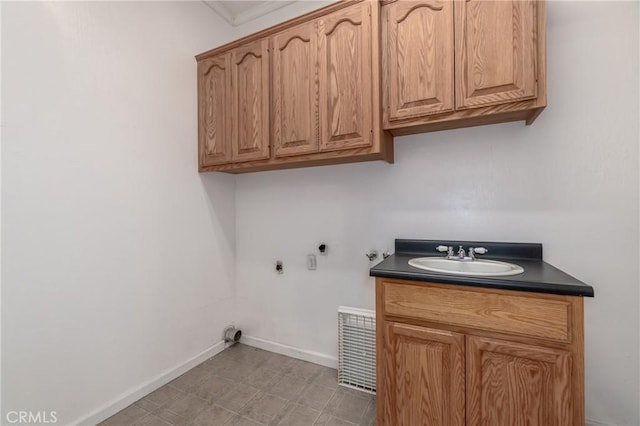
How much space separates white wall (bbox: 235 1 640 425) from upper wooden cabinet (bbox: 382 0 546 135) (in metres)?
0.23

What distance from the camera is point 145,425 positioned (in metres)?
1.49

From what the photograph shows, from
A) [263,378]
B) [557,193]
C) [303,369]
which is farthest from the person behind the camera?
[303,369]

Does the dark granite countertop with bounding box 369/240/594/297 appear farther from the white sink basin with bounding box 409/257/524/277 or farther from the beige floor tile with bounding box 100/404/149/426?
the beige floor tile with bounding box 100/404/149/426

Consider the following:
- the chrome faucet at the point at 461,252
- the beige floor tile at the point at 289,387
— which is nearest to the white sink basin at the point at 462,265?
the chrome faucet at the point at 461,252

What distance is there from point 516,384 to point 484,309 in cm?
30

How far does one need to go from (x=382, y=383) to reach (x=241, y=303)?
5.06ft

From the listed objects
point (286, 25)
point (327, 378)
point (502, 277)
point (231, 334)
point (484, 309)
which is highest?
point (286, 25)

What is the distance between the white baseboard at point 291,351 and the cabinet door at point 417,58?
1.75 metres

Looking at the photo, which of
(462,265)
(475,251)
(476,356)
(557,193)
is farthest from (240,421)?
(557,193)

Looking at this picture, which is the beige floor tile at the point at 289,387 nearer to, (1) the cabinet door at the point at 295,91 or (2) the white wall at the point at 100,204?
(2) the white wall at the point at 100,204

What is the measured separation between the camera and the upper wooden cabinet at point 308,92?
4.98 feet

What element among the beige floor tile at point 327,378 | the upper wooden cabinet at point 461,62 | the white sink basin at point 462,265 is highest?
the upper wooden cabinet at point 461,62

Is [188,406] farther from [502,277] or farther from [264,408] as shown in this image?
[502,277]

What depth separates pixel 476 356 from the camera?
1137 mm
